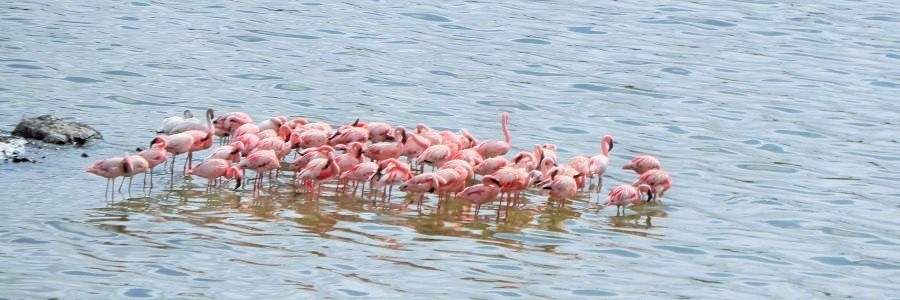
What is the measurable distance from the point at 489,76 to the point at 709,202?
6778 millimetres

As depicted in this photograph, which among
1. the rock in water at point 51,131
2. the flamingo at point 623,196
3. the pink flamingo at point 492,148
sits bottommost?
the rock in water at point 51,131

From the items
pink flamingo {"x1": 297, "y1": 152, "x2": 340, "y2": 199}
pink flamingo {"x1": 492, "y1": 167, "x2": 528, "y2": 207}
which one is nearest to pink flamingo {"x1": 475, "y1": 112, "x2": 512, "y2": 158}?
pink flamingo {"x1": 492, "y1": 167, "x2": 528, "y2": 207}

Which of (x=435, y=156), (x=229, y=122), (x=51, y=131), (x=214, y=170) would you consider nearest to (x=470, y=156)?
(x=435, y=156)

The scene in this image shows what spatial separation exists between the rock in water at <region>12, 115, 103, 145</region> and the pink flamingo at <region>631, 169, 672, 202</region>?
5.31 metres

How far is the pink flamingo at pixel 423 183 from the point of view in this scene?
12.9 meters

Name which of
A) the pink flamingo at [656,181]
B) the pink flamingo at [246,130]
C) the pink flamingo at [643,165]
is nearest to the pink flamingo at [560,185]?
the pink flamingo at [656,181]

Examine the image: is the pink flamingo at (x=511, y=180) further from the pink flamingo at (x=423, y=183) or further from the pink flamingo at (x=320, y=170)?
the pink flamingo at (x=320, y=170)

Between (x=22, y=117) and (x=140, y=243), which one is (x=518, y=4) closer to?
(x=22, y=117)

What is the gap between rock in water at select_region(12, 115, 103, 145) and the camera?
14.4 meters

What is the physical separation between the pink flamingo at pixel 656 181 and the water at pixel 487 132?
254 millimetres

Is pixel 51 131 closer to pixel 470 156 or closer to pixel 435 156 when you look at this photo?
pixel 435 156

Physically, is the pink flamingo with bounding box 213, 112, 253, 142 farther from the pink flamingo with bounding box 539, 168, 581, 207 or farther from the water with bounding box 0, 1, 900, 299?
the pink flamingo with bounding box 539, 168, 581, 207

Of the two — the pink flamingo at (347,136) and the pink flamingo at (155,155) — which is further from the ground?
the pink flamingo at (347,136)

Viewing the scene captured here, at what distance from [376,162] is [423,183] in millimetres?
1437
